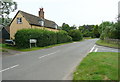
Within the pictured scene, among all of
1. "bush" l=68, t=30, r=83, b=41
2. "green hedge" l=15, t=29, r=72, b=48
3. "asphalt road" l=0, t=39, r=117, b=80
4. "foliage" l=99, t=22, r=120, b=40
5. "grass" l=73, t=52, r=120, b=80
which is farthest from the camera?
"bush" l=68, t=30, r=83, b=41

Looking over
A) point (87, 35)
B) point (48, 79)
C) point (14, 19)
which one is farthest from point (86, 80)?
point (87, 35)

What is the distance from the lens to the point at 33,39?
25.1 metres

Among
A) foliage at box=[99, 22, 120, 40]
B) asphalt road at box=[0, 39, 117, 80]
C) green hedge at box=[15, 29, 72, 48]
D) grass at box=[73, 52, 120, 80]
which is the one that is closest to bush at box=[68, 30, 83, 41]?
foliage at box=[99, 22, 120, 40]

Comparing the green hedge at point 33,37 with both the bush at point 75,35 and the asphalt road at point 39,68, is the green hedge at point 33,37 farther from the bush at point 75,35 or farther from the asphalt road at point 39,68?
the bush at point 75,35

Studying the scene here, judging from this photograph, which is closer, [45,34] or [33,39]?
[33,39]

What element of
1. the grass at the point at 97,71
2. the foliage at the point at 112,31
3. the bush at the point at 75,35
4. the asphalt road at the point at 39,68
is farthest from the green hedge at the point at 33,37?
the bush at the point at 75,35

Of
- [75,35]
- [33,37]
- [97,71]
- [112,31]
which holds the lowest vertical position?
[97,71]

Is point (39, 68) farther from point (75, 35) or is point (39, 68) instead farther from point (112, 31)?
point (75, 35)

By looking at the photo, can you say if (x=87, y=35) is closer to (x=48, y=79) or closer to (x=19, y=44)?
(x=19, y=44)

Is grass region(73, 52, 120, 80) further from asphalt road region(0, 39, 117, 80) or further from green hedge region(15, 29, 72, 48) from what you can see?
green hedge region(15, 29, 72, 48)

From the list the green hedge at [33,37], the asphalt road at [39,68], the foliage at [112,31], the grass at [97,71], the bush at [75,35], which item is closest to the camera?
the grass at [97,71]

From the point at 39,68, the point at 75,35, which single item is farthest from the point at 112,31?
the point at 75,35

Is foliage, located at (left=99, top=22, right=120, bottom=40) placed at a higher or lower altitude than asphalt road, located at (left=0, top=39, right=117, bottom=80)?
higher

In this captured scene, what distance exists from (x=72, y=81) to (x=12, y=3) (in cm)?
2001
